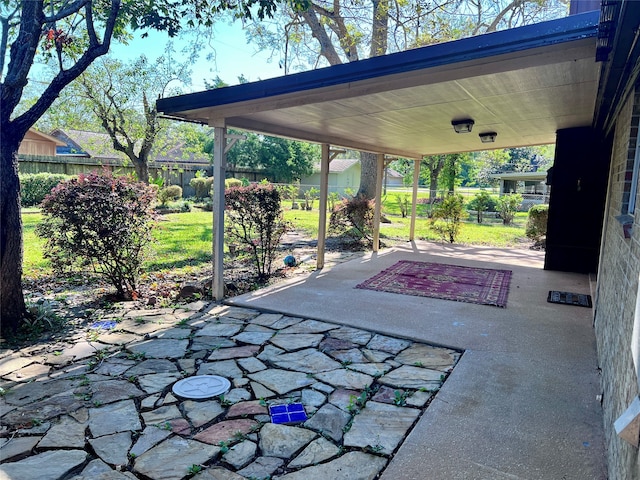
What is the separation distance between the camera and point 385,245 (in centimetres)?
1069

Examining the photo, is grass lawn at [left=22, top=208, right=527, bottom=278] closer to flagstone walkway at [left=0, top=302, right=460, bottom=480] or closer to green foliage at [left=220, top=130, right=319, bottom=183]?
flagstone walkway at [left=0, top=302, right=460, bottom=480]

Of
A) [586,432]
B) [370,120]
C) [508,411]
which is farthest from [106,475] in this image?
[370,120]

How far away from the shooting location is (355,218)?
34.5 feet

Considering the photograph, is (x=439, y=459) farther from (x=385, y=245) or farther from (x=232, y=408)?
(x=385, y=245)

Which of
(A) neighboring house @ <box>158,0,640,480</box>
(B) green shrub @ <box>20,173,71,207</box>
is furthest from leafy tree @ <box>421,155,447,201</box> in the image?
(B) green shrub @ <box>20,173,71,207</box>

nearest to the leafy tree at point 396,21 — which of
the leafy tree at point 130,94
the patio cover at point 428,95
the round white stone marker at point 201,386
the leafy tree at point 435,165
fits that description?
the leafy tree at point 130,94

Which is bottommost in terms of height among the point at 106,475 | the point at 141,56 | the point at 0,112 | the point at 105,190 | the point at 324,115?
the point at 106,475

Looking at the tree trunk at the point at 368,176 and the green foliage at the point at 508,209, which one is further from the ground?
the tree trunk at the point at 368,176

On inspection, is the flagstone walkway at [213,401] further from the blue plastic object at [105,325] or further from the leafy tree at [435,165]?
the leafy tree at [435,165]

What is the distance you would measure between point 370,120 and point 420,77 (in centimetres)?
204

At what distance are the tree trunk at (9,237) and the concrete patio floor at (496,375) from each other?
7.35 feet

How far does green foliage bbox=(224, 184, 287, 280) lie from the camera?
6.18 meters

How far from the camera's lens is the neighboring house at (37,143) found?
23672 millimetres

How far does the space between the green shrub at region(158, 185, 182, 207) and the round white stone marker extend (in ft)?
46.7
